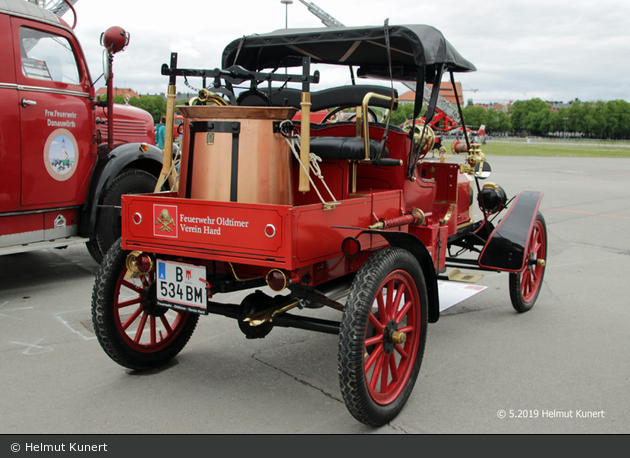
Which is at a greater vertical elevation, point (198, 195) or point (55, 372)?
point (198, 195)

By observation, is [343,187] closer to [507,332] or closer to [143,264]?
[143,264]

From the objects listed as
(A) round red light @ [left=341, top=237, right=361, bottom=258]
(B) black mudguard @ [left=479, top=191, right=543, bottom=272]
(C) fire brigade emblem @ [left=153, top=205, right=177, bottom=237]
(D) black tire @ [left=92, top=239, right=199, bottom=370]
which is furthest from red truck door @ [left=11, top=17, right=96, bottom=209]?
(B) black mudguard @ [left=479, top=191, right=543, bottom=272]

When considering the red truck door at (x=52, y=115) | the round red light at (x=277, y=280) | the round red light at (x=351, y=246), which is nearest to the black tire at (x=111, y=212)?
the red truck door at (x=52, y=115)

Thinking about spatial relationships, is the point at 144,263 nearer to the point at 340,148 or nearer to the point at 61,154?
the point at 340,148

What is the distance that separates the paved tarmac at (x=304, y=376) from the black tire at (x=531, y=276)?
0.50ft

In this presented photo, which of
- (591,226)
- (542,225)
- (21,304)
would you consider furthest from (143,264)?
(591,226)

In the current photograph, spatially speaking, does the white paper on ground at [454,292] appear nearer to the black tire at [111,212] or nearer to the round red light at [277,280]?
the round red light at [277,280]

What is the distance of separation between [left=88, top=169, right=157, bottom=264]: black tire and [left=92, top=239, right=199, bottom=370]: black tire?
223 centimetres

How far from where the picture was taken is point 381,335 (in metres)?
3.12

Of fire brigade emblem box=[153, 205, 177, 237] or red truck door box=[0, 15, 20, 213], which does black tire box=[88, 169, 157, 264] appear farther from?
fire brigade emblem box=[153, 205, 177, 237]

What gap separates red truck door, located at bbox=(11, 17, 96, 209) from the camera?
5.36 m

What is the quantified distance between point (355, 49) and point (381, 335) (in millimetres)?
2851
